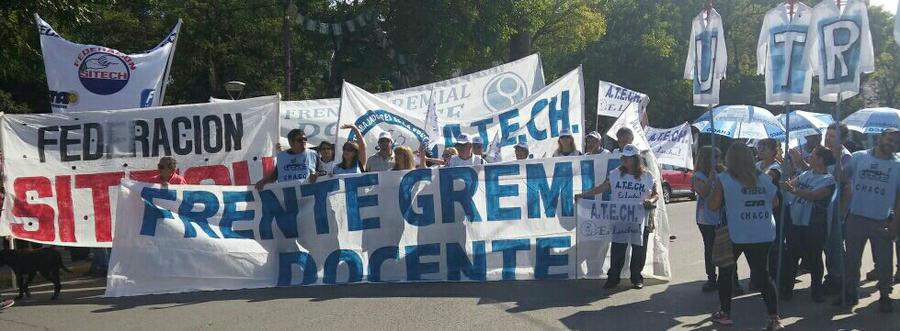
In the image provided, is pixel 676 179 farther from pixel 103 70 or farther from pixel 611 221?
pixel 103 70

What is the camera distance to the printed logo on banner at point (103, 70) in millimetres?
10414

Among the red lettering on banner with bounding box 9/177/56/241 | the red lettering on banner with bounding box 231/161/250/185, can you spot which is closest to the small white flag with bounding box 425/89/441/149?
the red lettering on banner with bounding box 231/161/250/185

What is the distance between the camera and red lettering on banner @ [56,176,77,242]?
359 inches

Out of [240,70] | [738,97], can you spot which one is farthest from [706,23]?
[738,97]

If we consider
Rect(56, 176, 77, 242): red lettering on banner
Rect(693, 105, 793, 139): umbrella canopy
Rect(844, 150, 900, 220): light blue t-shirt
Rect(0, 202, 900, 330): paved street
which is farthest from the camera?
Rect(693, 105, 793, 139): umbrella canopy

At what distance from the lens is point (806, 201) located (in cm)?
784

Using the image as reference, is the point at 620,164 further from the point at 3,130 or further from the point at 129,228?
the point at 3,130

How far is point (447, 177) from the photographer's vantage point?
9.25m

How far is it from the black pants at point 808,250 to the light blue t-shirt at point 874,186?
0.55 meters

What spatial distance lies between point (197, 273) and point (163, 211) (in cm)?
73

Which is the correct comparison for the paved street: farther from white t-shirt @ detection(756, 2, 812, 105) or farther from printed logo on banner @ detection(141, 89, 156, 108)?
printed logo on banner @ detection(141, 89, 156, 108)

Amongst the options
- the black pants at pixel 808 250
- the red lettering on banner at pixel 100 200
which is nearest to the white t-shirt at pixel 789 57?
the black pants at pixel 808 250

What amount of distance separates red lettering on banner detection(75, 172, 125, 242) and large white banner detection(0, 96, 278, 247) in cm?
1

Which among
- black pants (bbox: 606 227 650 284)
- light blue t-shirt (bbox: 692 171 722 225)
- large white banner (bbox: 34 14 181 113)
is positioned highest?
large white banner (bbox: 34 14 181 113)
